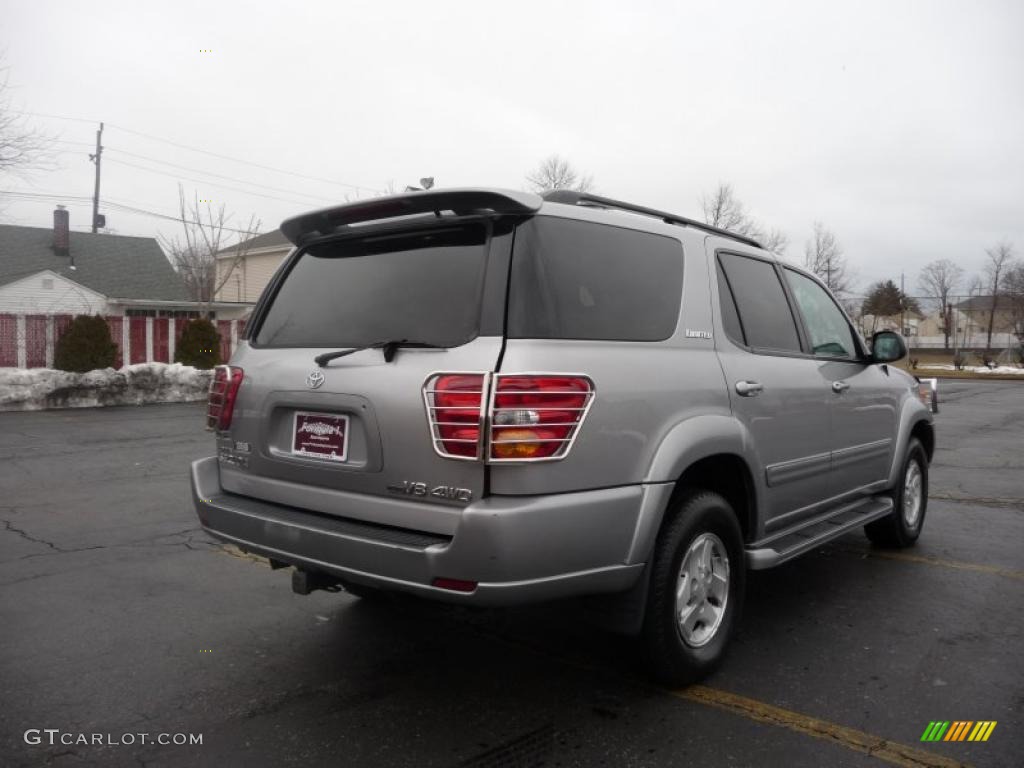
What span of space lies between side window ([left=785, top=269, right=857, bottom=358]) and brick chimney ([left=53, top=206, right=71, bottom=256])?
3942 cm

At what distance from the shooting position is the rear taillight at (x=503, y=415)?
263 cm

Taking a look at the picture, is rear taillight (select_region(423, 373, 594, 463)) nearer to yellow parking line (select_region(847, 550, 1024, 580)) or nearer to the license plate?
the license plate

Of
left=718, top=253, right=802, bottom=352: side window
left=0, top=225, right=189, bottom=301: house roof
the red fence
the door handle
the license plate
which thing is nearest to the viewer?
the license plate

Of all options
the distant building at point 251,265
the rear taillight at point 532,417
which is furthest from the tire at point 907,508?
the distant building at point 251,265

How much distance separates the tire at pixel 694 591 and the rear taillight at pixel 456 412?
0.96 meters

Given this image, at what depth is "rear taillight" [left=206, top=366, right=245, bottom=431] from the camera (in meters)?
3.50

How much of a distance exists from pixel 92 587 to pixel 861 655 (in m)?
4.16

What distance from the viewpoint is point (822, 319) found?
4.84 meters

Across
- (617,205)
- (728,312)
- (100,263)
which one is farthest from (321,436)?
(100,263)

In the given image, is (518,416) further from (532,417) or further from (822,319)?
(822,319)

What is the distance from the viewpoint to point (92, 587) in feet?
15.0

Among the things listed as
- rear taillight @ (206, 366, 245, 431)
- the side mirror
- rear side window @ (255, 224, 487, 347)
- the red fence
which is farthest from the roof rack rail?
the red fence

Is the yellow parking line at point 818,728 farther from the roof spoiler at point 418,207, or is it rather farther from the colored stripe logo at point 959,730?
the roof spoiler at point 418,207

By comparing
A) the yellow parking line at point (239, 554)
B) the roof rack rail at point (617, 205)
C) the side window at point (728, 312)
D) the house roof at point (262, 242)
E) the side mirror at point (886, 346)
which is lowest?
the yellow parking line at point (239, 554)
